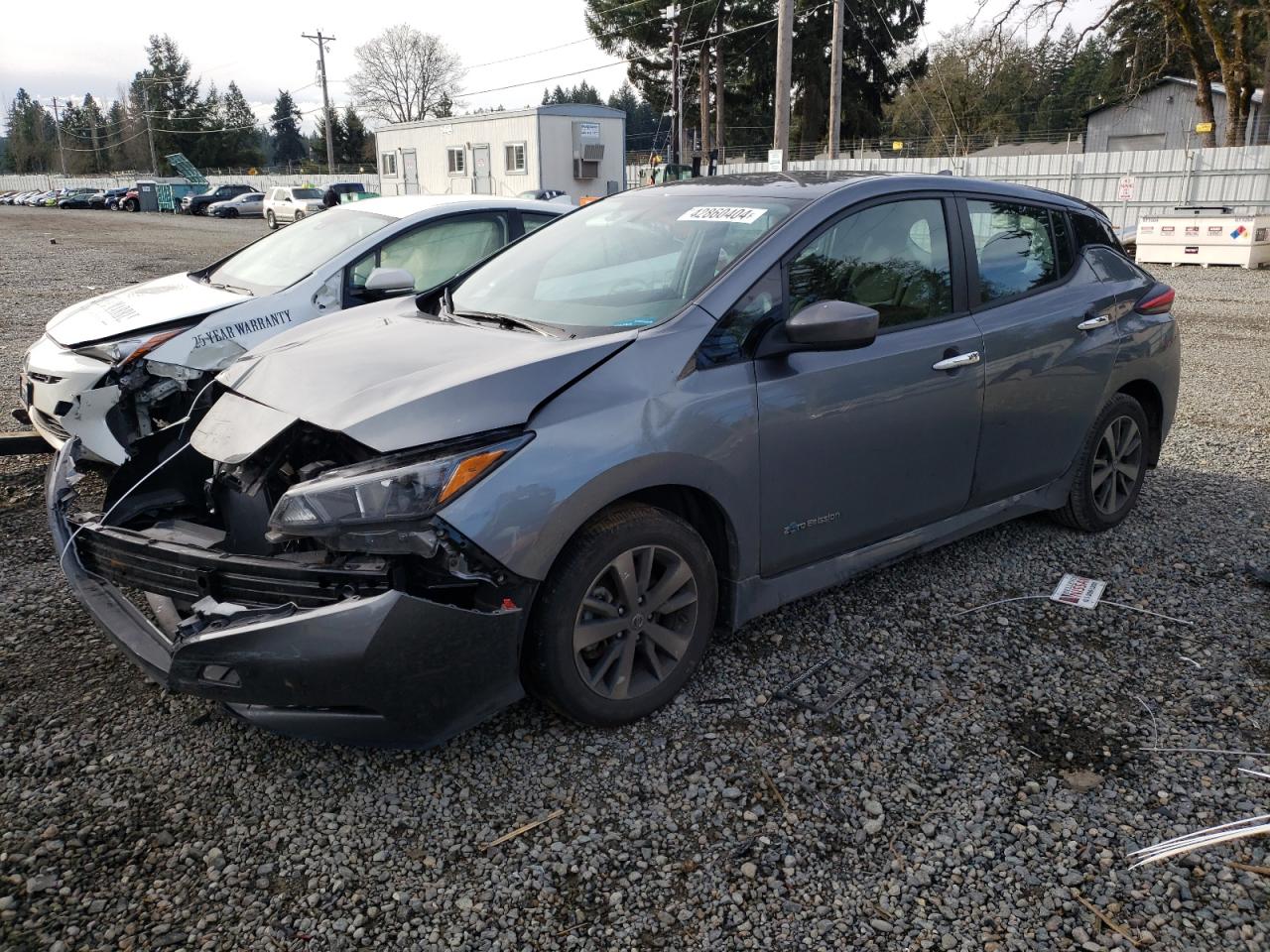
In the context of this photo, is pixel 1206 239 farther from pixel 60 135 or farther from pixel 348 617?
pixel 60 135

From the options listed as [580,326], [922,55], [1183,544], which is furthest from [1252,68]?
[580,326]

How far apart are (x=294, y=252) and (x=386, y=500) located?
14.6 feet

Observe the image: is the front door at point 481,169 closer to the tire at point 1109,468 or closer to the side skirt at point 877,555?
the tire at point 1109,468

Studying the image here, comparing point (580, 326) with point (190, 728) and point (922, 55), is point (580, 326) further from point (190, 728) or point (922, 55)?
point (922, 55)

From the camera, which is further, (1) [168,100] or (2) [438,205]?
(1) [168,100]

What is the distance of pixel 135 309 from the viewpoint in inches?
221

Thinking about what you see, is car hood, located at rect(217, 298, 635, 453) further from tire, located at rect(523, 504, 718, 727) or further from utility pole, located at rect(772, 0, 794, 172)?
utility pole, located at rect(772, 0, 794, 172)

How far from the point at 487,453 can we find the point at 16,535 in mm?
3314

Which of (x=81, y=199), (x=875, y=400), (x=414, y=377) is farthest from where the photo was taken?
(x=81, y=199)

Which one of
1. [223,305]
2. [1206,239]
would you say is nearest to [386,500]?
[223,305]

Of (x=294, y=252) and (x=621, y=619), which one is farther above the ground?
(x=294, y=252)

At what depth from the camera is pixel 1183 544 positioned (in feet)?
15.3

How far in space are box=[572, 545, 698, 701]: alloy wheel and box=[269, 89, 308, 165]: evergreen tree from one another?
111670 mm

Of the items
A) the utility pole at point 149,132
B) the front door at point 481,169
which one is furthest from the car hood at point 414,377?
the utility pole at point 149,132
